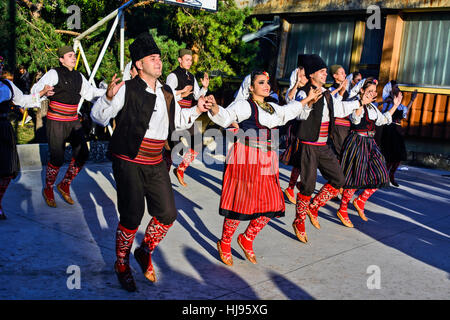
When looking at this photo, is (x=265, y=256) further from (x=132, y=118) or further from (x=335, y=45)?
(x=335, y=45)

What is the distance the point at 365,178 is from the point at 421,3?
265 inches

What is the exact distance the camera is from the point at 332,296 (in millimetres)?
3889

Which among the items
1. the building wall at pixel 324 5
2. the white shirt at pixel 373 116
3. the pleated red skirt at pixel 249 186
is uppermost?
the building wall at pixel 324 5

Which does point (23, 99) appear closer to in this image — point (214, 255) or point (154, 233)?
point (154, 233)

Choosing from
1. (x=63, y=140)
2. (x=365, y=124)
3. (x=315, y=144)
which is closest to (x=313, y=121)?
(x=315, y=144)

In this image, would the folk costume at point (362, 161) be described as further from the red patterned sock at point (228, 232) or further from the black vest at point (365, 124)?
the red patterned sock at point (228, 232)

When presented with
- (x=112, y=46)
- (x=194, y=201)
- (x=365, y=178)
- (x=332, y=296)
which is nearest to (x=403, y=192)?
Result: (x=365, y=178)

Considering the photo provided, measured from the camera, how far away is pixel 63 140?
6.19 metres

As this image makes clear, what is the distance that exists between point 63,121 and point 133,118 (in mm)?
2819

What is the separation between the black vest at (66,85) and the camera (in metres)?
5.99

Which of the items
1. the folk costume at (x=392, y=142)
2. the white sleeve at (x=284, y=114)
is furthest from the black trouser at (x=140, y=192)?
the folk costume at (x=392, y=142)

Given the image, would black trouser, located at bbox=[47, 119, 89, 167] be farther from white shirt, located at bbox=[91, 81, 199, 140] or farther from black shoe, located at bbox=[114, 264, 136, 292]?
black shoe, located at bbox=[114, 264, 136, 292]

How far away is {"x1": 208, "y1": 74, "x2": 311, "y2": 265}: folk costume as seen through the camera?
4.45 metres

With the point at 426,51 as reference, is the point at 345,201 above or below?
below
